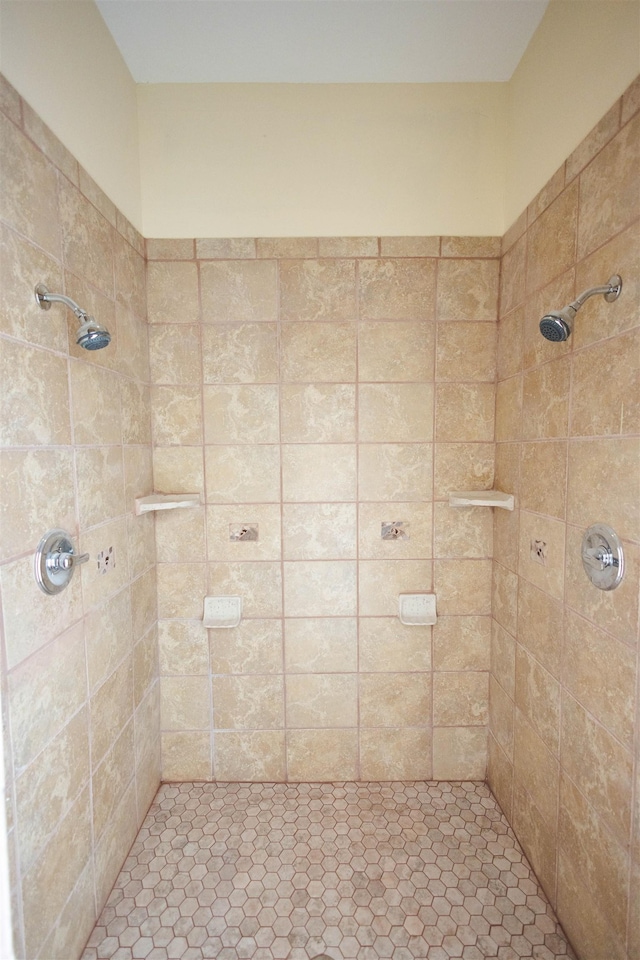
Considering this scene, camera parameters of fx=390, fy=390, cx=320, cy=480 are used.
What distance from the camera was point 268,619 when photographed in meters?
1.29

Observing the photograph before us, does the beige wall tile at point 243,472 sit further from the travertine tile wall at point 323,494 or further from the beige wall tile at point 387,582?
the beige wall tile at point 387,582

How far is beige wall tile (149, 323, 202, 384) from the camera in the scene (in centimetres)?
123

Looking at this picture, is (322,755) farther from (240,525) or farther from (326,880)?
(240,525)

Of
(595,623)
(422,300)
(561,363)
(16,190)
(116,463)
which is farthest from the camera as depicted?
(422,300)

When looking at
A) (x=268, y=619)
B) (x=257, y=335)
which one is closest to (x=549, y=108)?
(x=257, y=335)

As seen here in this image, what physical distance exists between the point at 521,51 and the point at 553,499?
1.24 meters

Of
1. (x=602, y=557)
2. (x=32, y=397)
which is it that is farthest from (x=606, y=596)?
(x=32, y=397)

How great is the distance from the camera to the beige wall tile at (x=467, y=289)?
4.00 feet

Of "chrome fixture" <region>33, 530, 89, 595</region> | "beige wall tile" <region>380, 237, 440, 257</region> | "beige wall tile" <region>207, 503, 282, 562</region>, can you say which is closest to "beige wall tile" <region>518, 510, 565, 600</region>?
"beige wall tile" <region>207, 503, 282, 562</region>

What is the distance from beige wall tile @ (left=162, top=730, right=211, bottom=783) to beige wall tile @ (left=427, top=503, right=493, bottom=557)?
1.01 m

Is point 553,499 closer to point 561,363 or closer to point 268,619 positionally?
point 561,363

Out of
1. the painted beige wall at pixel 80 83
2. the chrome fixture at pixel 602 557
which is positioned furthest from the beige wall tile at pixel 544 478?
the painted beige wall at pixel 80 83

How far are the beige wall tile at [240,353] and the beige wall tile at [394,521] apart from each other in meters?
0.53

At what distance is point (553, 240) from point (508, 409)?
43cm
